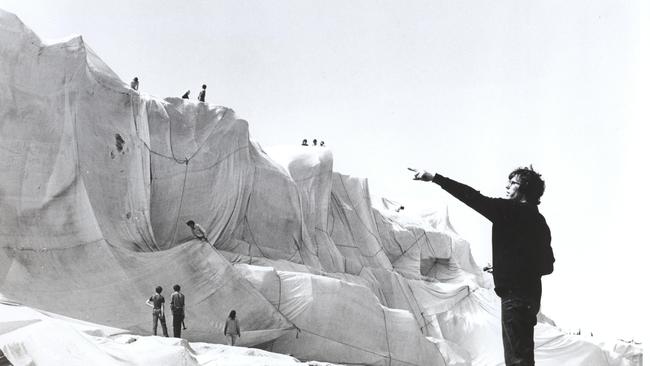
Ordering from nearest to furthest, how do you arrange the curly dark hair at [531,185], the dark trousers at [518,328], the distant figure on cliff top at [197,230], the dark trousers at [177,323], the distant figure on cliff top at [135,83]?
the dark trousers at [518,328] → the curly dark hair at [531,185] → the dark trousers at [177,323] → the distant figure on cliff top at [197,230] → the distant figure on cliff top at [135,83]

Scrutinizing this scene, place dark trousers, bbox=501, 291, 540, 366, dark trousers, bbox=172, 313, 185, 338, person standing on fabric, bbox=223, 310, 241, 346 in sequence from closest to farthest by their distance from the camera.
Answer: dark trousers, bbox=501, 291, 540, 366
dark trousers, bbox=172, 313, 185, 338
person standing on fabric, bbox=223, 310, 241, 346

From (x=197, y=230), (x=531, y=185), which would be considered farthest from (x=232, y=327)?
(x=531, y=185)

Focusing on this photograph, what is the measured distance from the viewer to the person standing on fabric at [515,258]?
3.36 m

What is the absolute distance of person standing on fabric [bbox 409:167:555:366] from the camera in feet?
11.0

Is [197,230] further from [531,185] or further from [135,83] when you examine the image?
[531,185]

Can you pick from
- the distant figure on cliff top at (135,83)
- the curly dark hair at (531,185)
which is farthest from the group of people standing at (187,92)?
the curly dark hair at (531,185)

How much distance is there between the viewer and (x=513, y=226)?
348cm

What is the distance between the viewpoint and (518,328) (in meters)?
3.36

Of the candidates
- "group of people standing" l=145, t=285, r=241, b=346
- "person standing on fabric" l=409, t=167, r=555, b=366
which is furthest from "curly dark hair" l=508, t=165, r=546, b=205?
"group of people standing" l=145, t=285, r=241, b=346

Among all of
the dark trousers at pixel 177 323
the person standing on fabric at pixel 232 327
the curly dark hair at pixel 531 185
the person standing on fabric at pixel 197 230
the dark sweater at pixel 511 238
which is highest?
the curly dark hair at pixel 531 185

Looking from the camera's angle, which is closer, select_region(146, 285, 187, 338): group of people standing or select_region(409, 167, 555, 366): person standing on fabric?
select_region(409, 167, 555, 366): person standing on fabric

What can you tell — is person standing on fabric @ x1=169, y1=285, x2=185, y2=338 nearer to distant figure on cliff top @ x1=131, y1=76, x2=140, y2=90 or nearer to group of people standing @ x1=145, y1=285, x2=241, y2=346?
group of people standing @ x1=145, y1=285, x2=241, y2=346

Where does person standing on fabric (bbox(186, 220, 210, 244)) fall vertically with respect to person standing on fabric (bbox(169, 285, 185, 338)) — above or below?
above

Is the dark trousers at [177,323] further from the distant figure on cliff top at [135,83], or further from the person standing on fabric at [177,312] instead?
the distant figure on cliff top at [135,83]
